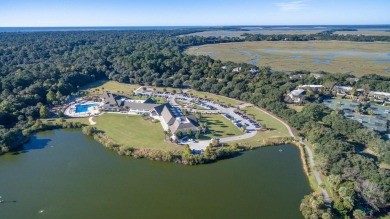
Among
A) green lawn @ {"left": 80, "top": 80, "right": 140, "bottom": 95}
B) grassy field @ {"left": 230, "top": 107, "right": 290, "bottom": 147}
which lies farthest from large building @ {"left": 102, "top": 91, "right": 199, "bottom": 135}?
green lawn @ {"left": 80, "top": 80, "right": 140, "bottom": 95}

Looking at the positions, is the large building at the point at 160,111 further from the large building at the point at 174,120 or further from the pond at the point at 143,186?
the pond at the point at 143,186

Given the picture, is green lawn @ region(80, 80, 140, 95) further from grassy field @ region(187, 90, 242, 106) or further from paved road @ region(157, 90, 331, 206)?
paved road @ region(157, 90, 331, 206)

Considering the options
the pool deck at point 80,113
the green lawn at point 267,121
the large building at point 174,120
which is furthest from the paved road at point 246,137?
the pool deck at point 80,113

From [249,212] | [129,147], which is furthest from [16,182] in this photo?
[249,212]

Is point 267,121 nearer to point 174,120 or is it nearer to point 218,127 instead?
point 218,127

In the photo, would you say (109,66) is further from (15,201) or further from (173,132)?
(15,201)

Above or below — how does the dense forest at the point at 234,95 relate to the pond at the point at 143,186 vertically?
above

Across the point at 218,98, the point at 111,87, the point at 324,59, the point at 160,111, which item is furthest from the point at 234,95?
the point at 324,59
